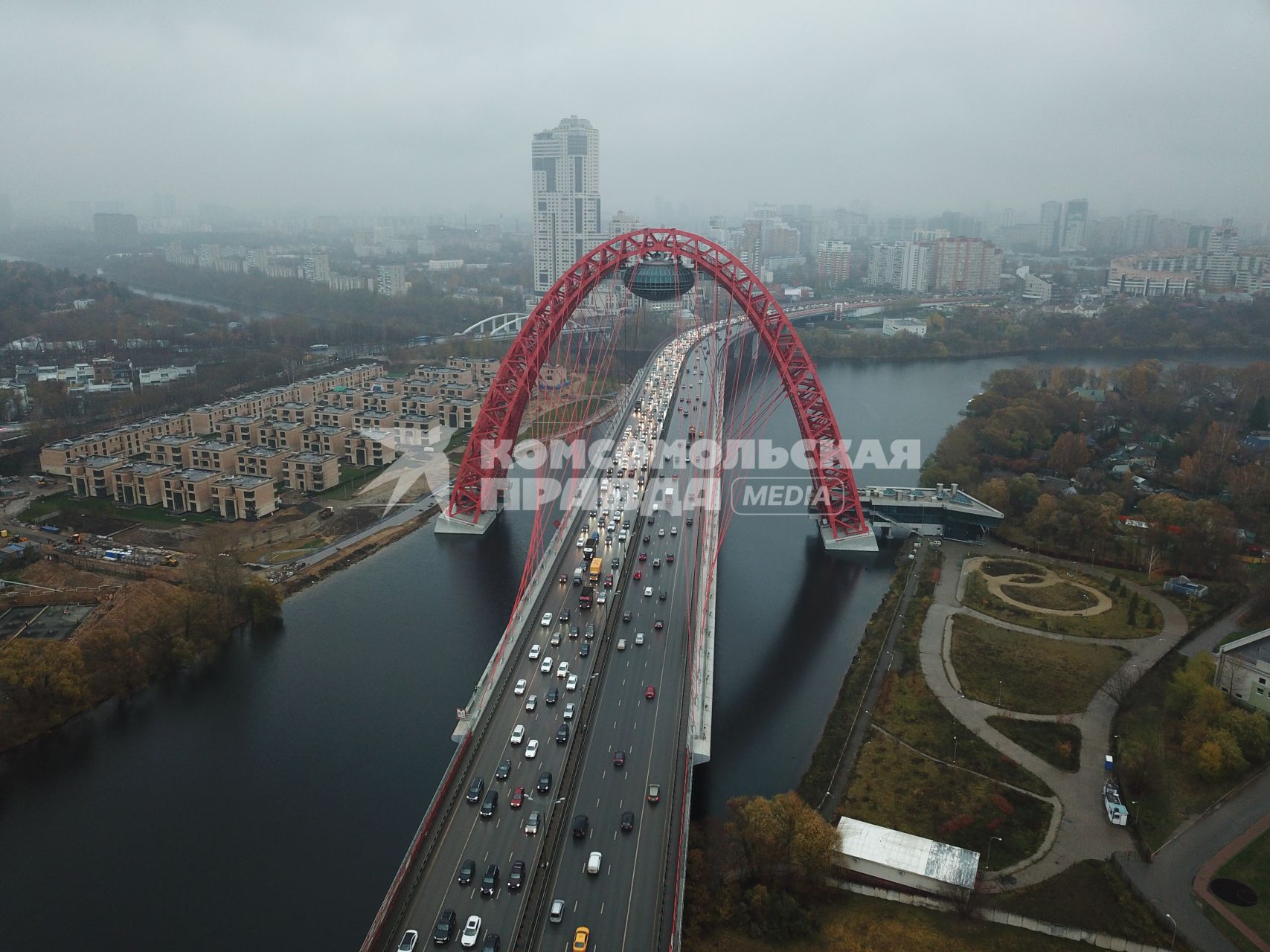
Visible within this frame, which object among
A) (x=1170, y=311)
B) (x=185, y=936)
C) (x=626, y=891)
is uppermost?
(x=1170, y=311)

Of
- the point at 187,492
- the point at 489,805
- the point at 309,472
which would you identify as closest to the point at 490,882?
the point at 489,805

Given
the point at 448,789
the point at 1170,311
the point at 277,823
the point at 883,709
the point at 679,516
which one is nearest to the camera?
the point at 448,789

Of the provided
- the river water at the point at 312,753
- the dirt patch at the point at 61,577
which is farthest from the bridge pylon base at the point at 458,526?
the dirt patch at the point at 61,577

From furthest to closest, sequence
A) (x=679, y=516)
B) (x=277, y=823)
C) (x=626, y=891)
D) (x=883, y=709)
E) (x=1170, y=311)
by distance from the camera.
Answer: (x=1170, y=311) → (x=679, y=516) → (x=883, y=709) → (x=277, y=823) → (x=626, y=891)

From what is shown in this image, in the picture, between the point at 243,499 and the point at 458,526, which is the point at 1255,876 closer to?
the point at 458,526

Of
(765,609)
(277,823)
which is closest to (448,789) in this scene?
(277,823)

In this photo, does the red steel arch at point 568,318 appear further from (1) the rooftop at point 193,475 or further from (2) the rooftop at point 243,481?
(1) the rooftop at point 193,475

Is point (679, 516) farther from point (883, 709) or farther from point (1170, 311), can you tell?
point (1170, 311)

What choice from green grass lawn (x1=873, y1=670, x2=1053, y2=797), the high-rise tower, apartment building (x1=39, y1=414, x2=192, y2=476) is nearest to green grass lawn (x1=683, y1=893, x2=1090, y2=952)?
green grass lawn (x1=873, y1=670, x2=1053, y2=797)
